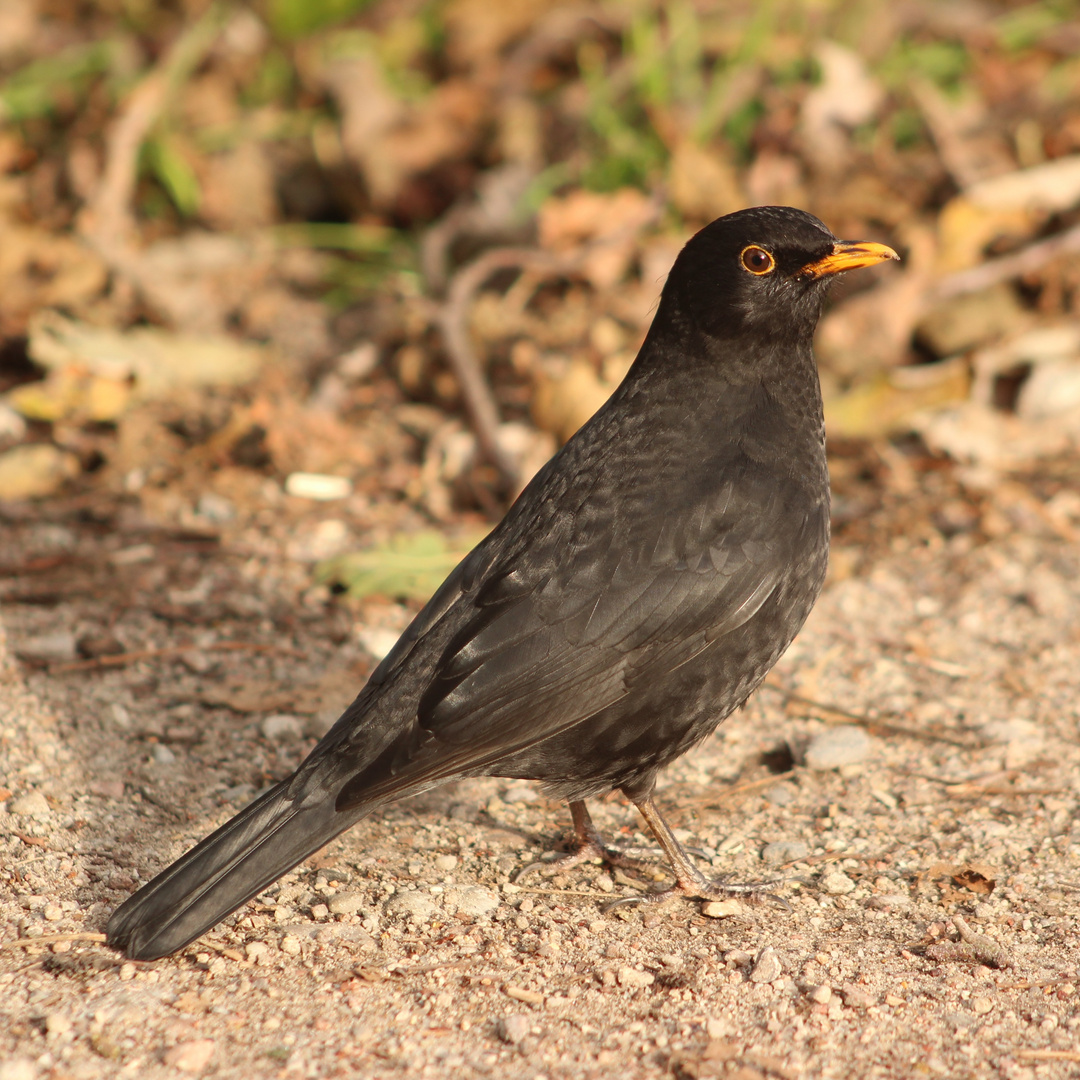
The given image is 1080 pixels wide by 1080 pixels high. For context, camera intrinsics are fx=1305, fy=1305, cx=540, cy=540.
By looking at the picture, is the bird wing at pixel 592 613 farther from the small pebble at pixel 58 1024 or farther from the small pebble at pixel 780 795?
the small pebble at pixel 58 1024

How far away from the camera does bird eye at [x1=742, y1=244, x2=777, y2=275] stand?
13.0 ft

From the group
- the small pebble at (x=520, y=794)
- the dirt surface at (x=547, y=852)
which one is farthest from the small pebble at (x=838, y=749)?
the small pebble at (x=520, y=794)

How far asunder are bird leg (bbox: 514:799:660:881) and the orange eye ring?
1711 millimetres

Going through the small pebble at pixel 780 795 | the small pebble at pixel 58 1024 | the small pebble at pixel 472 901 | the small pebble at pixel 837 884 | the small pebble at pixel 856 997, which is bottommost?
the small pebble at pixel 780 795

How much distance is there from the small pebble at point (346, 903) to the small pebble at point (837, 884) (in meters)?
1.33

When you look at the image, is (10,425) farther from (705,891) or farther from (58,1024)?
(705,891)

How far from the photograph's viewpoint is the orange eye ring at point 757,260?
396 cm

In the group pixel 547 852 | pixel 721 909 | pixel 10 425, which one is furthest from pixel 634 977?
pixel 10 425

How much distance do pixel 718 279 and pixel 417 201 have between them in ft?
→ 13.0

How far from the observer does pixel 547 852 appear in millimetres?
4066

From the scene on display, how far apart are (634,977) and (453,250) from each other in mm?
4767

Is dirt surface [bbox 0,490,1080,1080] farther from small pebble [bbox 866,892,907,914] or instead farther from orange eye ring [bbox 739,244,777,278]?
orange eye ring [bbox 739,244,777,278]

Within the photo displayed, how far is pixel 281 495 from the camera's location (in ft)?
19.9

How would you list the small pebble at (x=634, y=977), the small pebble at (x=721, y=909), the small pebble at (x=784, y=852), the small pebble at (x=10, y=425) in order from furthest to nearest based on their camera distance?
the small pebble at (x=10, y=425) < the small pebble at (x=784, y=852) < the small pebble at (x=721, y=909) < the small pebble at (x=634, y=977)
